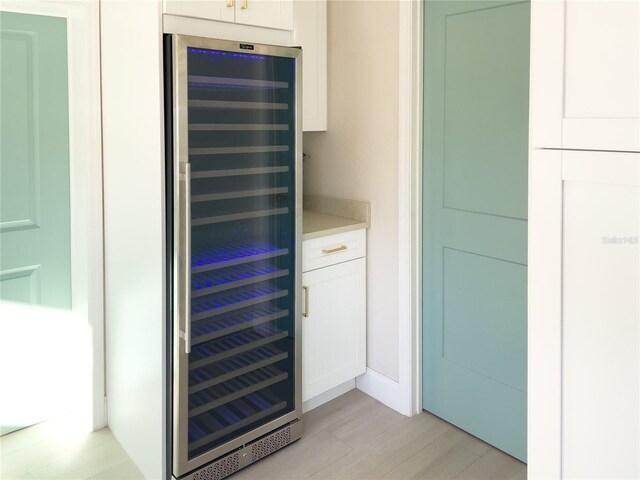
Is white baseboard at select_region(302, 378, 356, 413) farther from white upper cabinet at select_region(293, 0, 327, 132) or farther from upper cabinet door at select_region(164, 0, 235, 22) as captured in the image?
upper cabinet door at select_region(164, 0, 235, 22)

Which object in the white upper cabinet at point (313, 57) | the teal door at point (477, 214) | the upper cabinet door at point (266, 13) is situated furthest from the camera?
the white upper cabinet at point (313, 57)

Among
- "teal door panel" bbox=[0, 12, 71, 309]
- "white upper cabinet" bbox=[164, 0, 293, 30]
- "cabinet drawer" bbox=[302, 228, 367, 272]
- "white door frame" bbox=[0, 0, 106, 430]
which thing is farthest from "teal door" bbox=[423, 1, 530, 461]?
"teal door panel" bbox=[0, 12, 71, 309]

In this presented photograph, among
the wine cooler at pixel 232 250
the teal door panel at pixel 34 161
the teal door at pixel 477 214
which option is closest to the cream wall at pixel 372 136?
the teal door at pixel 477 214

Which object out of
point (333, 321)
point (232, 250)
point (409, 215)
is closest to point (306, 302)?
point (333, 321)

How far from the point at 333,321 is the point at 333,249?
1.24ft

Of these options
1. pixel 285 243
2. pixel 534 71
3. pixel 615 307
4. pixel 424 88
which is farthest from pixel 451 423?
pixel 534 71

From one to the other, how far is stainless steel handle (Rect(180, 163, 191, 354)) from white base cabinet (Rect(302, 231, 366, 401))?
0.70 m

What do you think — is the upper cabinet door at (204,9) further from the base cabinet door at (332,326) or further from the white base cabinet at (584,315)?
the white base cabinet at (584,315)

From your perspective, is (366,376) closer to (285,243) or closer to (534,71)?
(285,243)

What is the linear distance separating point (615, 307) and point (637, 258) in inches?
3.9

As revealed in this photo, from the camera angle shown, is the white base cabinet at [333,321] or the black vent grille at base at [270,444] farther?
the white base cabinet at [333,321]

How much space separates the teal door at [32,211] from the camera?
2379 millimetres

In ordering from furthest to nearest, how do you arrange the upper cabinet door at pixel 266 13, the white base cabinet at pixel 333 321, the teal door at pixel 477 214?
the white base cabinet at pixel 333 321, the teal door at pixel 477 214, the upper cabinet door at pixel 266 13

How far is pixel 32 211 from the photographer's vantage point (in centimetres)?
250
